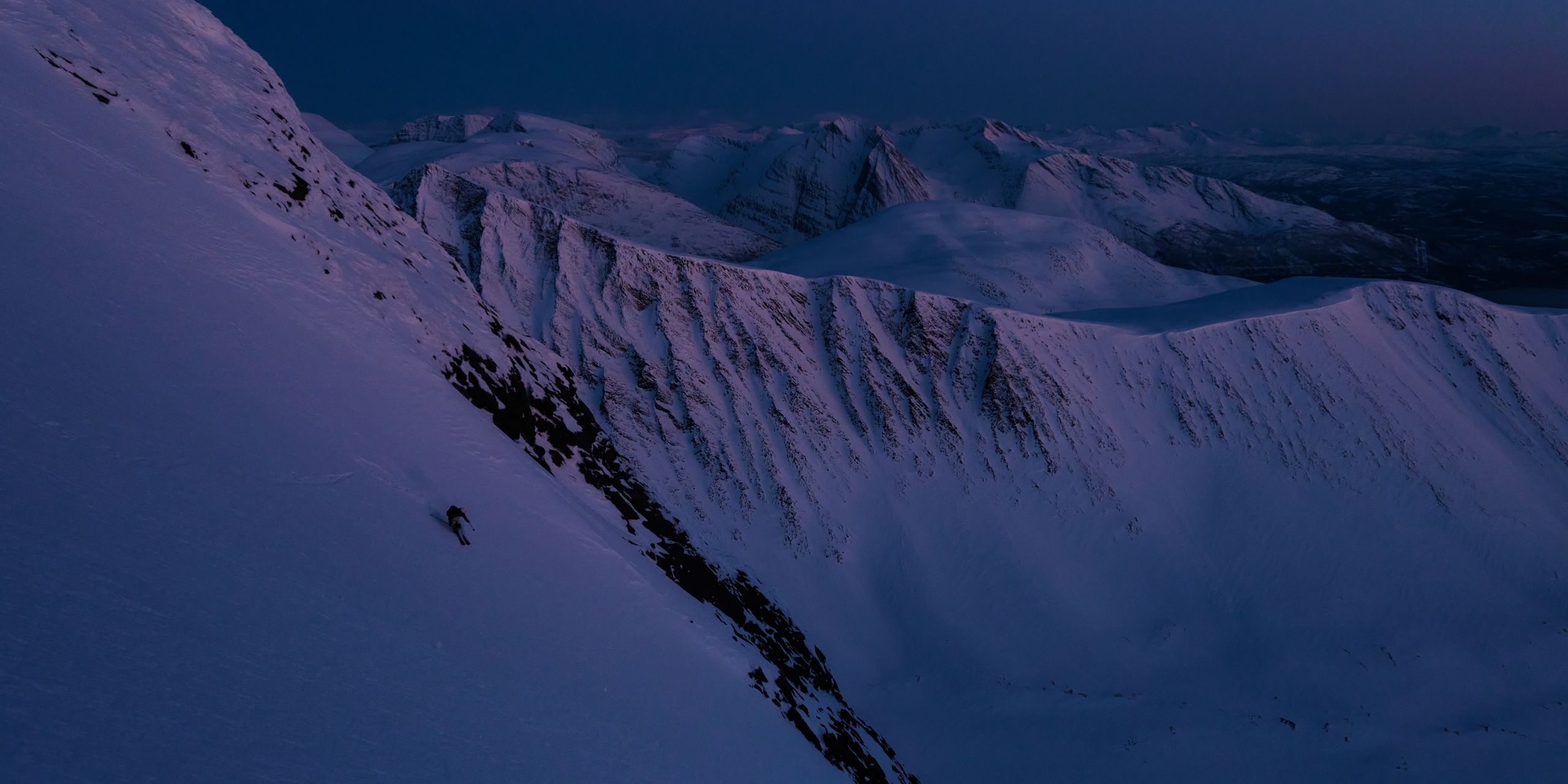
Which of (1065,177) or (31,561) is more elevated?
(1065,177)

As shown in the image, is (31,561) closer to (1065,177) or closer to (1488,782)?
(1488,782)

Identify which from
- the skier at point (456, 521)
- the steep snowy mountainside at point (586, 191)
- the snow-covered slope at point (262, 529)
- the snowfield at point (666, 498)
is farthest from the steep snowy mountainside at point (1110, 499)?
the steep snowy mountainside at point (586, 191)

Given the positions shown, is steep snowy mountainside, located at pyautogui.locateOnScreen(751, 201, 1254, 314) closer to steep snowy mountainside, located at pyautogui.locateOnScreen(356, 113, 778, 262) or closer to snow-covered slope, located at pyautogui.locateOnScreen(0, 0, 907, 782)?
steep snowy mountainside, located at pyautogui.locateOnScreen(356, 113, 778, 262)

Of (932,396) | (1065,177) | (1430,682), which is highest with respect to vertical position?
(1065,177)

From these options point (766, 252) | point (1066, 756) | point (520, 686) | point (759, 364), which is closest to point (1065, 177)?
point (766, 252)

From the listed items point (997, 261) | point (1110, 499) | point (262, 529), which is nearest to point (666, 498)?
point (1110, 499)

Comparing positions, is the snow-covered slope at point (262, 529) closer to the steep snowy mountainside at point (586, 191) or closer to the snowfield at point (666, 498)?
the snowfield at point (666, 498)

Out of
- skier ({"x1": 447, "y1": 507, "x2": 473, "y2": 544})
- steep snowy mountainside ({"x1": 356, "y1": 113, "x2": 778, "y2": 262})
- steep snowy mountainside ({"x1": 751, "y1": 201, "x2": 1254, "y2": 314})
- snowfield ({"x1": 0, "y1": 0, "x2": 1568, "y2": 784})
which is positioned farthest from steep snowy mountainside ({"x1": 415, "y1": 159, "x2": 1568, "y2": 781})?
steep snowy mountainside ({"x1": 356, "y1": 113, "x2": 778, "y2": 262})
